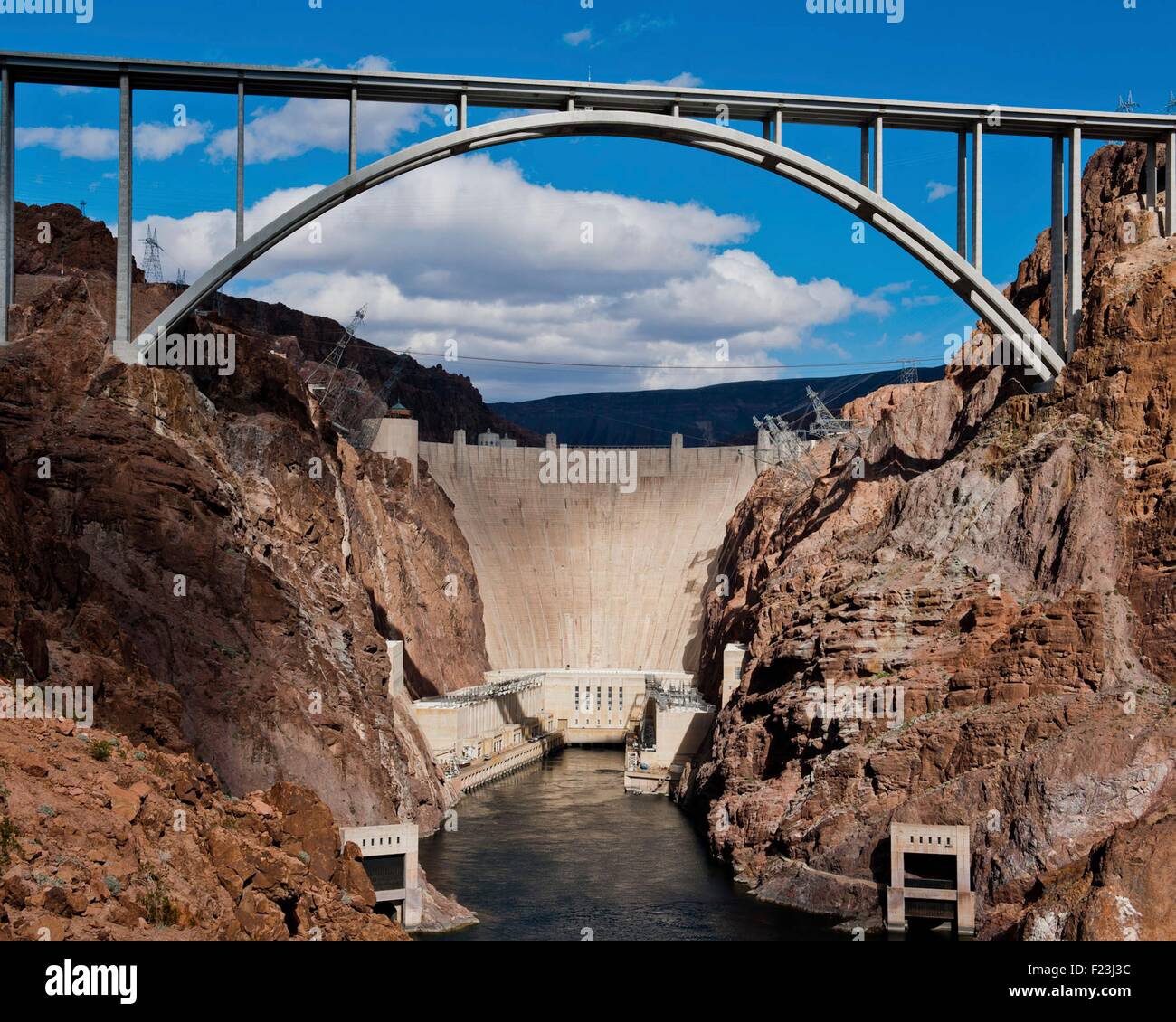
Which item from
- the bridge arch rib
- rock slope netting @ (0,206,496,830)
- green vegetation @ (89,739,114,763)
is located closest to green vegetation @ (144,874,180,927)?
green vegetation @ (89,739,114,763)

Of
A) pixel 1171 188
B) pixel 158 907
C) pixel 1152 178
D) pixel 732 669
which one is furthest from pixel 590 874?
pixel 1152 178

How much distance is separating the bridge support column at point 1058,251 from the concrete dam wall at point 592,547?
50270 mm

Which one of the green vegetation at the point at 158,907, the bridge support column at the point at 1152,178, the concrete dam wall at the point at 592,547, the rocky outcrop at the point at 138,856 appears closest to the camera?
the rocky outcrop at the point at 138,856

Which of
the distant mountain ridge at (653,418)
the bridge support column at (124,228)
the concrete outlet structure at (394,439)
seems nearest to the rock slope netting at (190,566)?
the bridge support column at (124,228)

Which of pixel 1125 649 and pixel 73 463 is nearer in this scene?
pixel 73 463

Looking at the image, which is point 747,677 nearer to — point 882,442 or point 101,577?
point 882,442

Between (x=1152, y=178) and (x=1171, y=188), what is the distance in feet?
3.67

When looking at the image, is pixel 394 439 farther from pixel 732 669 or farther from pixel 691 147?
pixel 691 147

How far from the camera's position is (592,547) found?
356ft

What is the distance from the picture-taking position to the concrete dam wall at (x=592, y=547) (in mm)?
105125

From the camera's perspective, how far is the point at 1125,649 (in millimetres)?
47656

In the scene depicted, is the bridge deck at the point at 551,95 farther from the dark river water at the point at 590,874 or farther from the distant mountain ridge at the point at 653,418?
the distant mountain ridge at the point at 653,418
